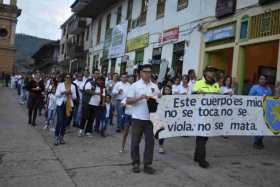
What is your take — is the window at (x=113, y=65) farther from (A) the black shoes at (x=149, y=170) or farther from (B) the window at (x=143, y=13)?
(A) the black shoes at (x=149, y=170)

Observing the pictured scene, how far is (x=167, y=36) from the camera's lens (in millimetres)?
18438

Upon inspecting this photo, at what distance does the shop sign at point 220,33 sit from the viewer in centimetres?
1367

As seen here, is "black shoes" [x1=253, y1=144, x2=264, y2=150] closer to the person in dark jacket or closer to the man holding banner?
the man holding banner

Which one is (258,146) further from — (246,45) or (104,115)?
(246,45)

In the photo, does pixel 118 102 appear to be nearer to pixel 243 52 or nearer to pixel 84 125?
pixel 84 125

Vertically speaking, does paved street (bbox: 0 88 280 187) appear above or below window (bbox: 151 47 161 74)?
below

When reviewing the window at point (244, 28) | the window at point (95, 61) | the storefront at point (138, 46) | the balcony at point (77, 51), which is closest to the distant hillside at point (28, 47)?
the balcony at point (77, 51)

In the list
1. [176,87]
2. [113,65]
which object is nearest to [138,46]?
[113,65]

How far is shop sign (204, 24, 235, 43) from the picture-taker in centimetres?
1367

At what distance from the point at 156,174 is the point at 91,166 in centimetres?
118

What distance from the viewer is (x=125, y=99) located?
7035 mm

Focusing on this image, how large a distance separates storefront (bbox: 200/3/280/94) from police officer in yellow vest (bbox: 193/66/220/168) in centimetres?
445

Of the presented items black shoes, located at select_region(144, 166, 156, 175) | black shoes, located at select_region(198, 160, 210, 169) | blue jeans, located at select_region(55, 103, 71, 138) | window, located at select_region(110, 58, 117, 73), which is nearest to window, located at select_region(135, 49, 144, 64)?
window, located at select_region(110, 58, 117, 73)

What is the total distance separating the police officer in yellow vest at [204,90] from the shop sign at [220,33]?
651cm
